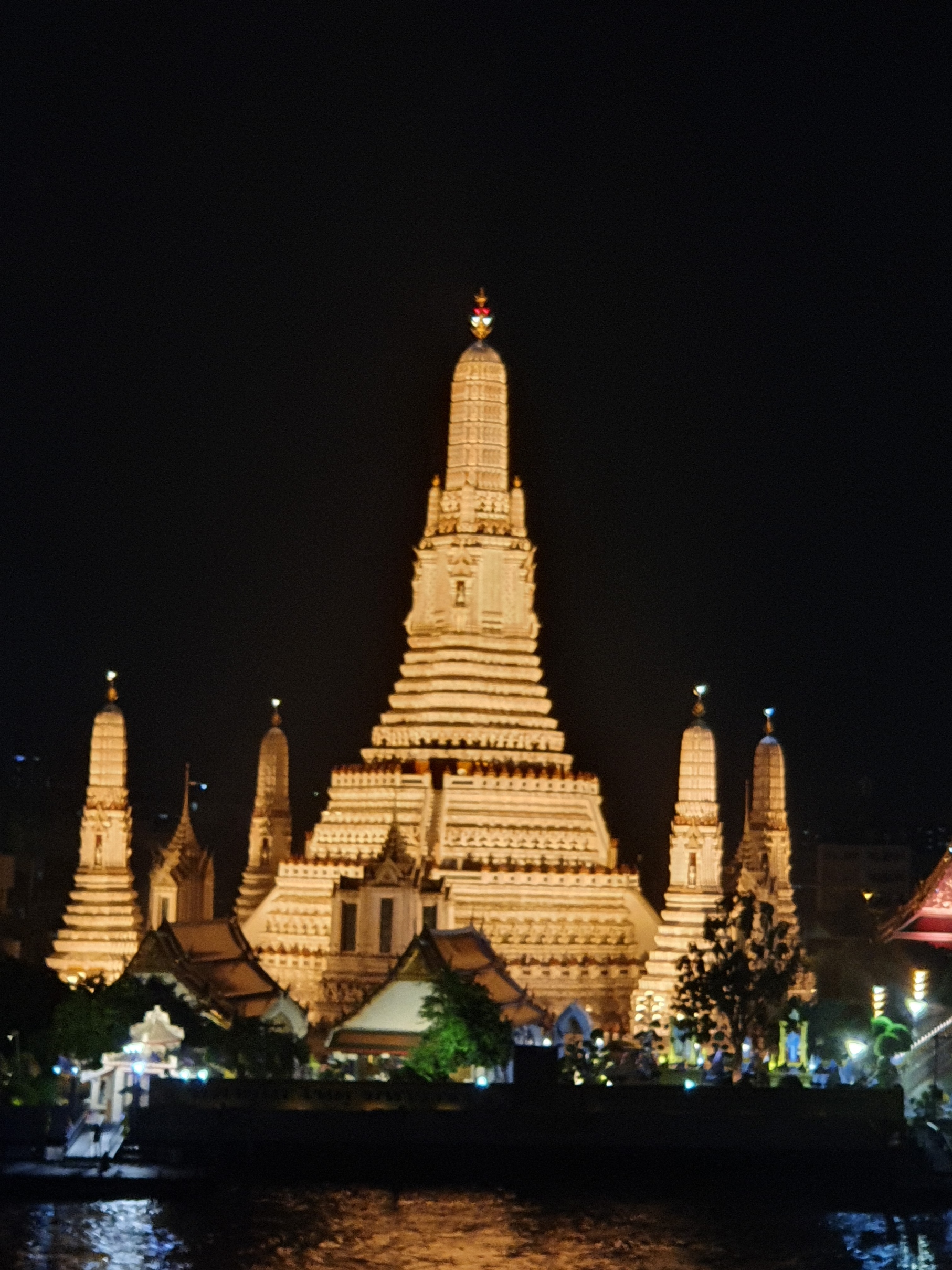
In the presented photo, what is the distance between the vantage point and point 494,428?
85.3m

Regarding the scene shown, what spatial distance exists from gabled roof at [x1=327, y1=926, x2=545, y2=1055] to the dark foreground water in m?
8.48

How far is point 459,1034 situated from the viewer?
236 ft

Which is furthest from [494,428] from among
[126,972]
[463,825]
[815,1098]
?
[815,1098]

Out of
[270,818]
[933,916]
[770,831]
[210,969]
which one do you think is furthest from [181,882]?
[933,916]

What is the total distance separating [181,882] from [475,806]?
7.66m

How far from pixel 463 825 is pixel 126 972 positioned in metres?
9.47

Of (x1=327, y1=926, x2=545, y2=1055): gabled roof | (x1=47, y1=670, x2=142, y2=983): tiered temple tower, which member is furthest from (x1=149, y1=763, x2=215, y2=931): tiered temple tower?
(x1=327, y1=926, x2=545, y2=1055): gabled roof

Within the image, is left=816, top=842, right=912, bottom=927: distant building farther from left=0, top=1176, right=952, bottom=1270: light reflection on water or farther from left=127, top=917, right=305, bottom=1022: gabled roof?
left=0, top=1176, right=952, bottom=1270: light reflection on water

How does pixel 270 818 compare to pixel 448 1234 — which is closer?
pixel 448 1234

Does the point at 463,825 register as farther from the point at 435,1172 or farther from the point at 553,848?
the point at 435,1172

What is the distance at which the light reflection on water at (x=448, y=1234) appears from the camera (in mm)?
60844

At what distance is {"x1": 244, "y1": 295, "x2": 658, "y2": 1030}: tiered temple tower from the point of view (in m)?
81.8

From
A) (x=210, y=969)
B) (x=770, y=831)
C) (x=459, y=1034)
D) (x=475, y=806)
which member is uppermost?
(x=770, y=831)

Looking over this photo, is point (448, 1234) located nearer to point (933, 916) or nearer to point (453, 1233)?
point (453, 1233)
